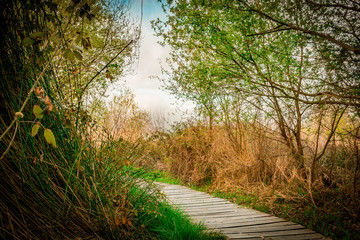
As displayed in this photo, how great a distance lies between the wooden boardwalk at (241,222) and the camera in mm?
2701

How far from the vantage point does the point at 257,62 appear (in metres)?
4.55

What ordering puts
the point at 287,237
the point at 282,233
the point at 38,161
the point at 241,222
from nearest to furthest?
1. the point at 38,161
2. the point at 287,237
3. the point at 282,233
4. the point at 241,222

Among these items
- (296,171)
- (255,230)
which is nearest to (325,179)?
(296,171)

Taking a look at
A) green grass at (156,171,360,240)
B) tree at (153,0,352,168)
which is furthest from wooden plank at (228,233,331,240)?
tree at (153,0,352,168)

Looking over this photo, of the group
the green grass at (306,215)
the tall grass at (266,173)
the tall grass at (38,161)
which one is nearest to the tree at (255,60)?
the tall grass at (266,173)

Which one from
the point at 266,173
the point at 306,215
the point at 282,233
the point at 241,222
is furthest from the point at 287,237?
the point at 266,173

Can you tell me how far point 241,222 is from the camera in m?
3.17

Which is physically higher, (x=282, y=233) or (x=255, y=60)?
(x=255, y=60)

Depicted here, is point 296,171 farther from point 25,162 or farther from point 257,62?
point 25,162

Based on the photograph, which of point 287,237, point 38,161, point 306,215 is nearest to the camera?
point 38,161

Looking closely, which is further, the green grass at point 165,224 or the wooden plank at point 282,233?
the wooden plank at point 282,233

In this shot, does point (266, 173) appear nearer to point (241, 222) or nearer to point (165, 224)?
point (241, 222)

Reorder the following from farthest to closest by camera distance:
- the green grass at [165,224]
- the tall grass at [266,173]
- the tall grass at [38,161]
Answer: the tall grass at [266,173] < the green grass at [165,224] < the tall grass at [38,161]

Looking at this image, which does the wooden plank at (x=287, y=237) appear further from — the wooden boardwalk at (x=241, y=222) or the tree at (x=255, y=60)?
the tree at (x=255, y=60)
